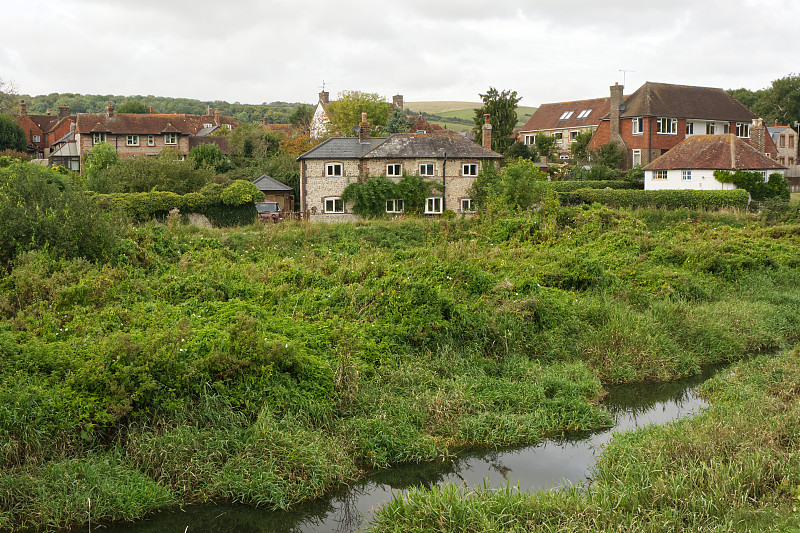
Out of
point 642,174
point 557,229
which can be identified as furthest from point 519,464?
point 642,174

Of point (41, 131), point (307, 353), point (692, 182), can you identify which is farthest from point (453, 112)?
point (307, 353)

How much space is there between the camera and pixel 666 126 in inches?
2079

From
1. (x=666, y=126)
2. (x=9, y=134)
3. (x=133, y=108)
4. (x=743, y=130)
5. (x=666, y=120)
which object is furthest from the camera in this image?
(x=133, y=108)

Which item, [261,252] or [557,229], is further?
[557,229]

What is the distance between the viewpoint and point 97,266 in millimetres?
15594

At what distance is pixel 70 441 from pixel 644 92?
173 ft

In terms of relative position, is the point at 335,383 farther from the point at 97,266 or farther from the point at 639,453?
the point at 97,266

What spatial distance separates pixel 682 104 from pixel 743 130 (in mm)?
6604

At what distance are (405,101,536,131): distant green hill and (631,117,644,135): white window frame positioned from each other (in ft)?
288

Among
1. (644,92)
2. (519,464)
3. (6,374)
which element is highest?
(644,92)

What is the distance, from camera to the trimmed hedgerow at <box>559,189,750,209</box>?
3762 centimetres

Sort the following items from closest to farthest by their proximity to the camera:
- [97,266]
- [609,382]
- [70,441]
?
[70,441], [609,382], [97,266]

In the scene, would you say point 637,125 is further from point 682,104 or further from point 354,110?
point 354,110

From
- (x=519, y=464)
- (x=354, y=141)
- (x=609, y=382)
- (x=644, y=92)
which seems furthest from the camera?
(x=644, y=92)
